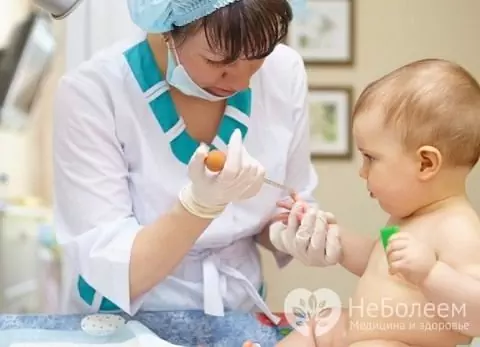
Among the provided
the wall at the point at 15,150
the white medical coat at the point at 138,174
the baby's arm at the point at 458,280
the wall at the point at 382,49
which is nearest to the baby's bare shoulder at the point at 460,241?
the baby's arm at the point at 458,280

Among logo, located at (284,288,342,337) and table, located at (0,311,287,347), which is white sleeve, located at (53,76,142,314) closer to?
table, located at (0,311,287,347)

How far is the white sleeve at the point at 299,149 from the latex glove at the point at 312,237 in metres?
0.20

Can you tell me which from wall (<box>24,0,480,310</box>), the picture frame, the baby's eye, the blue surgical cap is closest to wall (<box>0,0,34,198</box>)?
the picture frame

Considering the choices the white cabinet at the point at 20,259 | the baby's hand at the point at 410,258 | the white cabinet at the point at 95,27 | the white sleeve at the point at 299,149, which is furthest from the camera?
the white cabinet at the point at 20,259

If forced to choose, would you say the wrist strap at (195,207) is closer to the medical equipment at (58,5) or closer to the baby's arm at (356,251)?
the baby's arm at (356,251)

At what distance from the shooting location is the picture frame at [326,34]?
209 cm

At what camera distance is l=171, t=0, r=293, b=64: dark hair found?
0.93m

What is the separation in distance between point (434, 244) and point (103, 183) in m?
0.47

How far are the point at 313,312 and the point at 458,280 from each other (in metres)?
0.24

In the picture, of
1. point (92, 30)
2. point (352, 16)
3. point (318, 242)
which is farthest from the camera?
point (352, 16)

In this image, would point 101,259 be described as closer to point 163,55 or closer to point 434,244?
point 163,55

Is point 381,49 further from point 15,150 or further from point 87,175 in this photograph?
point 15,150

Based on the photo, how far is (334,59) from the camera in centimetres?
210

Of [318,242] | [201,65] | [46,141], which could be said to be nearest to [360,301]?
[318,242]
